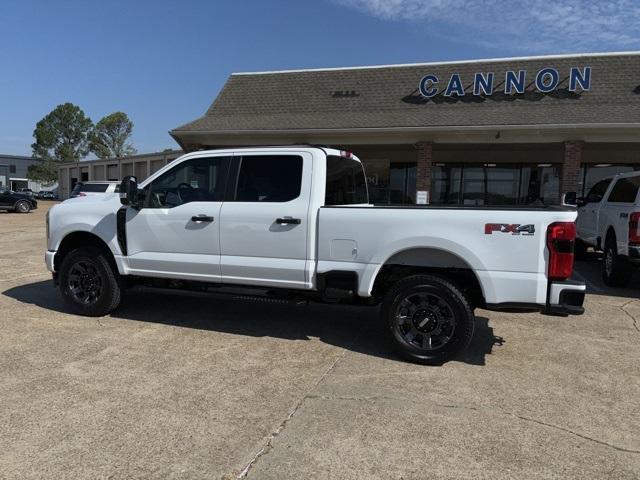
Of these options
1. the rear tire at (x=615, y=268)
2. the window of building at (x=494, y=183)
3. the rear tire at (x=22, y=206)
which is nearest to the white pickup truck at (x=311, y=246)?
the rear tire at (x=615, y=268)

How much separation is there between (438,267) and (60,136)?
92612mm

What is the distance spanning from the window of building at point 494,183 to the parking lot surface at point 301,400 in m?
12.8

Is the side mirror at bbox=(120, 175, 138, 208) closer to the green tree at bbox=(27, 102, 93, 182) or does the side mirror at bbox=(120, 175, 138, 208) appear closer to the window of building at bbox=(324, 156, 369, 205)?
the window of building at bbox=(324, 156, 369, 205)

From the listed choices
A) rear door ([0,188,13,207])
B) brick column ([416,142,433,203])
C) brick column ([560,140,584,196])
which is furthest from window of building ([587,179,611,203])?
rear door ([0,188,13,207])

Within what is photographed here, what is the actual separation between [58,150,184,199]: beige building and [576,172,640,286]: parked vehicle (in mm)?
31759

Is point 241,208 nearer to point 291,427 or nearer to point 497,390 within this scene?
point 291,427

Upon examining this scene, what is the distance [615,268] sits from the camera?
8258 mm

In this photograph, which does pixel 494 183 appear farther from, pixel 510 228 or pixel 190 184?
pixel 190 184

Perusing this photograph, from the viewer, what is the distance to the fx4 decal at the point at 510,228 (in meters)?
4.19

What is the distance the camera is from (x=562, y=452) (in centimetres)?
309

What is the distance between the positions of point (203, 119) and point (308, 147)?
1283 cm

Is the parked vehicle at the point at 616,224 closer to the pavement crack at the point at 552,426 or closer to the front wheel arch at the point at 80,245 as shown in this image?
the pavement crack at the point at 552,426

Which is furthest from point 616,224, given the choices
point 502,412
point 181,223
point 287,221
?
point 181,223

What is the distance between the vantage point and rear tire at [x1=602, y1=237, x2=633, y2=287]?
8156mm
